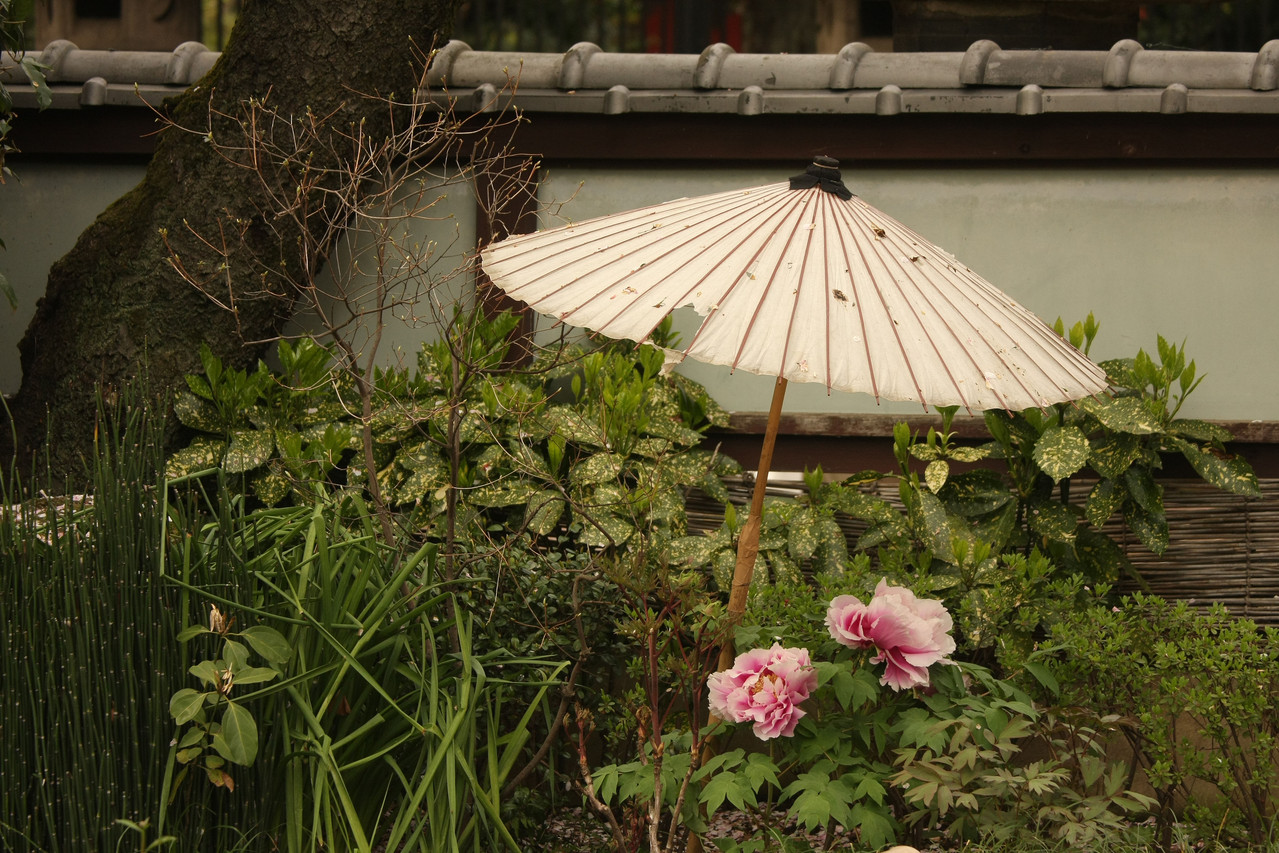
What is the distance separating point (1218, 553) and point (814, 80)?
7.94ft

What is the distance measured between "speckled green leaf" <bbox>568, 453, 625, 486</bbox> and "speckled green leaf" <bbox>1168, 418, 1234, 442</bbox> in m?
2.05

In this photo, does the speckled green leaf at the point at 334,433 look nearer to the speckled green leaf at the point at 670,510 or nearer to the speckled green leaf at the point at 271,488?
the speckled green leaf at the point at 271,488

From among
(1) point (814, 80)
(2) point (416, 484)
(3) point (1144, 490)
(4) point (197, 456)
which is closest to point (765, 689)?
(2) point (416, 484)

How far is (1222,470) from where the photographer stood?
404cm

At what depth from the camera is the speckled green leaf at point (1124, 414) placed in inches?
152

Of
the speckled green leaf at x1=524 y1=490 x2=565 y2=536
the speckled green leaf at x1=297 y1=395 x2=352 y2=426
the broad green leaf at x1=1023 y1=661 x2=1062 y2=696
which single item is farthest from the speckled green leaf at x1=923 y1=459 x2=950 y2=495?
the speckled green leaf at x1=297 y1=395 x2=352 y2=426

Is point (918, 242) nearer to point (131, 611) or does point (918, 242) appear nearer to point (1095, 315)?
point (131, 611)

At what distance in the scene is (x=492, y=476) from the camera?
13.5 ft

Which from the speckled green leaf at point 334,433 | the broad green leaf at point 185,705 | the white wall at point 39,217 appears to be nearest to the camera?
the broad green leaf at point 185,705

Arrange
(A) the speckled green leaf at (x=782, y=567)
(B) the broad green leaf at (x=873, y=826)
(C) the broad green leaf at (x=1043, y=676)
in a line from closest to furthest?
1. (B) the broad green leaf at (x=873, y=826)
2. (C) the broad green leaf at (x=1043, y=676)
3. (A) the speckled green leaf at (x=782, y=567)

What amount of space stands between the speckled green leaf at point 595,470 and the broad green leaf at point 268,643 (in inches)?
61.9

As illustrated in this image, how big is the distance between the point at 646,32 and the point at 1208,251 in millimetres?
7533

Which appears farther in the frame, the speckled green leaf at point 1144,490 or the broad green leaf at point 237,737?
the speckled green leaf at point 1144,490

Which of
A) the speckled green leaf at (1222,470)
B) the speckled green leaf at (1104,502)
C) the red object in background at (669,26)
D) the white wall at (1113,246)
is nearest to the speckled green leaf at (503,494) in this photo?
the white wall at (1113,246)
